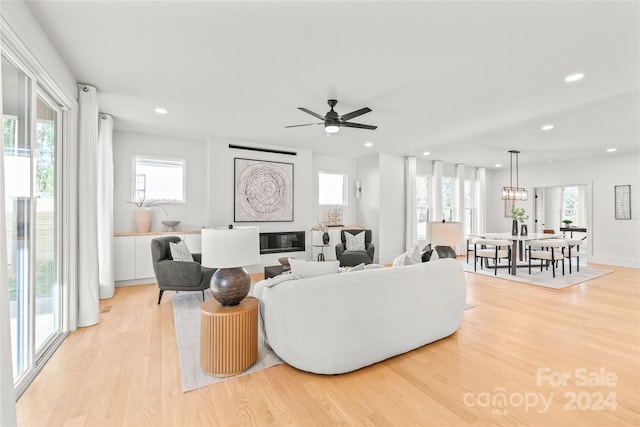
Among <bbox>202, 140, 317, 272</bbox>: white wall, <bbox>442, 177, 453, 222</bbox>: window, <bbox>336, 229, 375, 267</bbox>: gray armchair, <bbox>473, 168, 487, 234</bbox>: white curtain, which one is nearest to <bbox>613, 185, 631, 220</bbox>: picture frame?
<bbox>473, 168, 487, 234</bbox>: white curtain

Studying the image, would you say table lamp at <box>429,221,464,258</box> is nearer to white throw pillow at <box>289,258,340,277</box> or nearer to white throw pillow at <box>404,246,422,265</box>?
white throw pillow at <box>404,246,422,265</box>

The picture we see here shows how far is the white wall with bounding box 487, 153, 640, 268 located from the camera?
7.18m

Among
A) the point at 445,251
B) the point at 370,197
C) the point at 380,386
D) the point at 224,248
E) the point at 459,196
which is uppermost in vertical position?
the point at 459,196

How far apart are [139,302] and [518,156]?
8890 millimetres

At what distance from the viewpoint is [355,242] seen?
649 centimetres

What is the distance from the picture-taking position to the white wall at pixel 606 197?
23.6 ft

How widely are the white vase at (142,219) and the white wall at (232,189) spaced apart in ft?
3.44

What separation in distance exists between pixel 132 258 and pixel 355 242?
4158mm

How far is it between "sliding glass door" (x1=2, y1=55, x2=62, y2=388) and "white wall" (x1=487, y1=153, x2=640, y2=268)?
35.0ft

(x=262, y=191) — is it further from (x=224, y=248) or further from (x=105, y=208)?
(x=224, y=248)

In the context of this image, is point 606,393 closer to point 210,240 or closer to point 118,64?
point 210,240

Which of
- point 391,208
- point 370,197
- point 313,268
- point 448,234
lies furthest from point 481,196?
point 313,268

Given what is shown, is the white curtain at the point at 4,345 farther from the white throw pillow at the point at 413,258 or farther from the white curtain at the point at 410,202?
the white curtain at the point at 410,202

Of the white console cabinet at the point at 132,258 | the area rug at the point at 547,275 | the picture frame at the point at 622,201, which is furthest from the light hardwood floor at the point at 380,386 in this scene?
the picture frame at the point at 622,201
